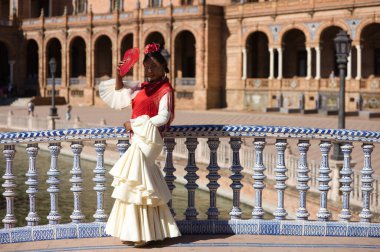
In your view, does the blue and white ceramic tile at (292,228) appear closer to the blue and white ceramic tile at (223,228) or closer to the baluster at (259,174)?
the baluster at (259,174)

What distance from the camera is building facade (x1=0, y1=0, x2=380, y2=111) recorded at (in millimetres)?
34938

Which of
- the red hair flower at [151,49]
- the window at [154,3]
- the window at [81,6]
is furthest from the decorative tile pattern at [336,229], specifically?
the window at [81,6]

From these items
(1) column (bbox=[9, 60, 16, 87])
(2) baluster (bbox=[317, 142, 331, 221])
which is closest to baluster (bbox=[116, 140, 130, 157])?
(2) baluster (bbox=[317, 142, 331, 221])

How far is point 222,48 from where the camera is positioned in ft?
134

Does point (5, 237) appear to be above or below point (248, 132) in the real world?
below

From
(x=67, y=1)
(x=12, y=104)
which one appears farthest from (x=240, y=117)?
(x=67, y=1)

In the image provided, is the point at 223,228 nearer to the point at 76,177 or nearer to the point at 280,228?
the point at 280,228

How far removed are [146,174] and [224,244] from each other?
3.32ft

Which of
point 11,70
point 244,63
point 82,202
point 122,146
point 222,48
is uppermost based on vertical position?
point 222,48

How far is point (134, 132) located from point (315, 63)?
3391 cm

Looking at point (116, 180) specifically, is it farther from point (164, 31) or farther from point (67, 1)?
point (67, 1)

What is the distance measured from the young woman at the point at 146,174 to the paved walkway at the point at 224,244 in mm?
139

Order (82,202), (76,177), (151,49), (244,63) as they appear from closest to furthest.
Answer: (151,49) < (76,177) < (82,202) < (244,63)

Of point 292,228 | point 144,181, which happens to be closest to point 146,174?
point 144,181
